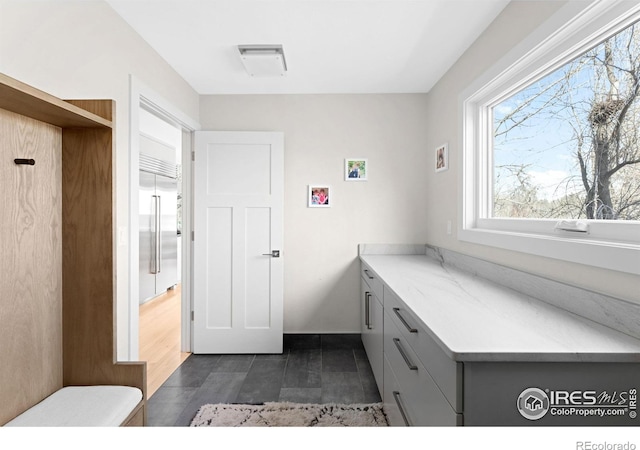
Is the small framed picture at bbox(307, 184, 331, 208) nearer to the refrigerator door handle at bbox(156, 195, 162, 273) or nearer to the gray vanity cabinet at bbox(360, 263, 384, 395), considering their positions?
the gray vanity cabinet at bbox(360, 263, 384, 395)

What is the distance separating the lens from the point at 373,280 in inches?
96.3

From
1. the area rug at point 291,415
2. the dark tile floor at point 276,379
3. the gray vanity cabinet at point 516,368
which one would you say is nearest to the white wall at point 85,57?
the dark tile floor at point 276,379

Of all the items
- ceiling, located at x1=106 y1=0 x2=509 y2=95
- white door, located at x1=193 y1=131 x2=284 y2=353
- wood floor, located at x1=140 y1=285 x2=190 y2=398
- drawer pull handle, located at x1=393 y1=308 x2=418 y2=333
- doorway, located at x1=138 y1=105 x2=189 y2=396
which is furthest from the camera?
doorway, located at x1=138 y1=105 x2=189 y2=396

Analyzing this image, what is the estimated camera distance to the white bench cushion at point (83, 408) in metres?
1.13

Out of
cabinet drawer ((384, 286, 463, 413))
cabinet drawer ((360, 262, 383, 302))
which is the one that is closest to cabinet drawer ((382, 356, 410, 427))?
cabinet drawer ((384, 286, 463, 413))

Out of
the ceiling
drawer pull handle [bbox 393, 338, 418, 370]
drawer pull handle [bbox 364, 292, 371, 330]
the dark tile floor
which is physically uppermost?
the ceiling

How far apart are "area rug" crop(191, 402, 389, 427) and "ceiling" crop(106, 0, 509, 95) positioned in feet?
7.87

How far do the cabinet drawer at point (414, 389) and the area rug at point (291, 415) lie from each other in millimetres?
252

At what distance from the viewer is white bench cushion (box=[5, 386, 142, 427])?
1135 millimetres

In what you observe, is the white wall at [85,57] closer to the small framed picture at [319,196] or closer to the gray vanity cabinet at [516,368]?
the small framed picture at [319,196]

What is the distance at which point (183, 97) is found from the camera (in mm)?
2740

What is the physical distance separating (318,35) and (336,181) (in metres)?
1.32

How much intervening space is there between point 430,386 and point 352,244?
2035mm
